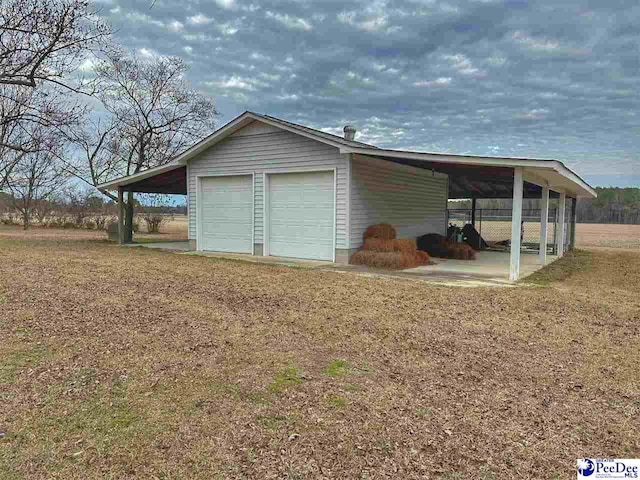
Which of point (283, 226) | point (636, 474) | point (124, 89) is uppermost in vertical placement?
point (124, 89)

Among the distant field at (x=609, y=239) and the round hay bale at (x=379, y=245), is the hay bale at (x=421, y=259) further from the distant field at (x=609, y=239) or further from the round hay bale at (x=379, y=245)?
the distant field at (x=609, y=239)

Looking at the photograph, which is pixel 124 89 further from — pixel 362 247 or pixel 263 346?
pixel 263 346

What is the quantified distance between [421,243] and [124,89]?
536 inches

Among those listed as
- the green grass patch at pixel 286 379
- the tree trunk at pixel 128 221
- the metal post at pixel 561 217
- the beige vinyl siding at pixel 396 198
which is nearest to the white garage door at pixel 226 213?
the beige vinyl siding at pixel 396 198

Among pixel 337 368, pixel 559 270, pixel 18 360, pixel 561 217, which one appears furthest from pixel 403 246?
pixel 18 360

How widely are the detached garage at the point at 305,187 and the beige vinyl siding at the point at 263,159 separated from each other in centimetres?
2

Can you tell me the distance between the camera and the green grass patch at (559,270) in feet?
27.8

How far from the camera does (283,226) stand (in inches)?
446

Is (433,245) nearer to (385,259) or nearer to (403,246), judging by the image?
(403,246)

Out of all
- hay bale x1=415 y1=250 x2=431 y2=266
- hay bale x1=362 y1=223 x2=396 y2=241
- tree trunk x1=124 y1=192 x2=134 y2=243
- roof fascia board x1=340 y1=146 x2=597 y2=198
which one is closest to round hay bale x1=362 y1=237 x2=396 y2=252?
hay bale x1=362 y1=223 x2=396 y2=241

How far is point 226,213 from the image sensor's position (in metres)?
12.4

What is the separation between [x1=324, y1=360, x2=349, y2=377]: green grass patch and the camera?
3.50 m

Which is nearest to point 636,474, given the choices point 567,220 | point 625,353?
point 625,353

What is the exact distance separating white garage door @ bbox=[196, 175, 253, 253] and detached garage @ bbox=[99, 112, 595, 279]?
0.03 m
